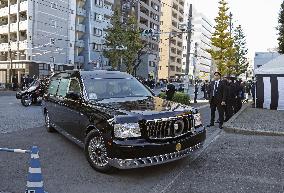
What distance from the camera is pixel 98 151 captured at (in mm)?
5629

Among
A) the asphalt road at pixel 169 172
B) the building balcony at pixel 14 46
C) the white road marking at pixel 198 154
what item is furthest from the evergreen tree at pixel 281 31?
the building balcony at pixel 14 46

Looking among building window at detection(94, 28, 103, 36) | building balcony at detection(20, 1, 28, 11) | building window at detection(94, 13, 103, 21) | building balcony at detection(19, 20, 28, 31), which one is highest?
building window at detection(94, 13, 103, 21)

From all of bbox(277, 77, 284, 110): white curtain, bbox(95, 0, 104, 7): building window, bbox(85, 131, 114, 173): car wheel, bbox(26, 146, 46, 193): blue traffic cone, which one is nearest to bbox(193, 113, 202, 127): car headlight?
bbox(85, 131, 114, 173): car wheel

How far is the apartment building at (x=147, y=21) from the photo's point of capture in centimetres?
6186

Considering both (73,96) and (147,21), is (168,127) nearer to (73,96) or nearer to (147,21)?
(73,96)

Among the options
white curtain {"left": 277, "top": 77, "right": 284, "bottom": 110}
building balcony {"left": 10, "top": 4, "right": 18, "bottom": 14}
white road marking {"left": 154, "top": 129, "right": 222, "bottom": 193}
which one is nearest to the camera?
white road marking {"left": 154, "top": 129, "right": 222, "bottom": 193}

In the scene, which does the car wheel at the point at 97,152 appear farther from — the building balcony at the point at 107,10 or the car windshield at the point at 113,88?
the building balcony at the point at 107,10

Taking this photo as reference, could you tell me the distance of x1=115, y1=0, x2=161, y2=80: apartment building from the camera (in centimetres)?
6186

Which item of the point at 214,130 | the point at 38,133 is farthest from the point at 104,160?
the point at 214,130

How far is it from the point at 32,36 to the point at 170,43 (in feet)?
156

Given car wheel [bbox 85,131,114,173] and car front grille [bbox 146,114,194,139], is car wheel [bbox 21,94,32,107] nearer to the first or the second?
car wheel [bbox 85,131,114,173]

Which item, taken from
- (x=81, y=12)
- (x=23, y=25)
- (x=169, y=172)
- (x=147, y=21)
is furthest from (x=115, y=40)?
(x=147, y=21)

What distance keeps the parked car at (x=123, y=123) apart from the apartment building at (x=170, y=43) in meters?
Result: 75.5

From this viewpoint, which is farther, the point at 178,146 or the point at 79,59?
the point at 79,59
